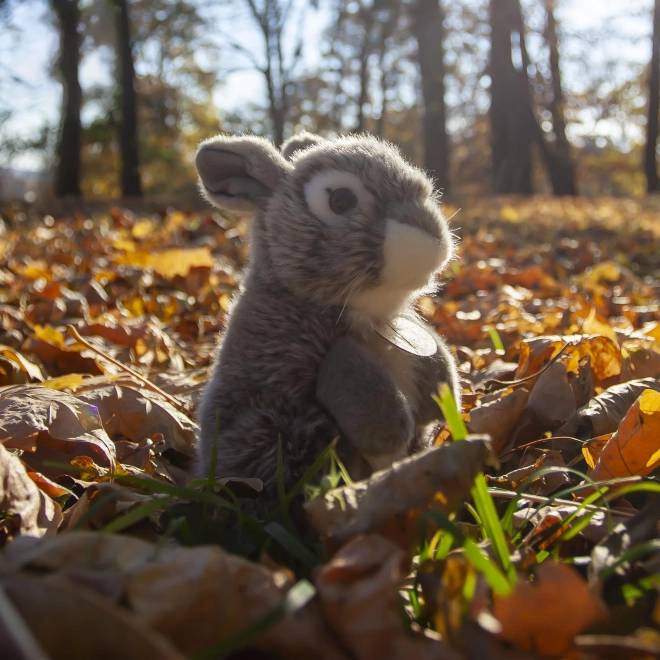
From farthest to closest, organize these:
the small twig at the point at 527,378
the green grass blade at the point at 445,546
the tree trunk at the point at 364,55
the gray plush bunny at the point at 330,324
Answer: the tree trunk at the point at 364,55 < the small twig at the point at 527,378 < the gray plush bunny at the point at 330,324 < the green grass blade at the point at 445,546

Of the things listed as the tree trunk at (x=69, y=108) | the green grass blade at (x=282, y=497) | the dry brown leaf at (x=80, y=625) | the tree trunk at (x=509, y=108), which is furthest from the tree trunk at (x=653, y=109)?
the dry brown leaf at (x=80, y=625)

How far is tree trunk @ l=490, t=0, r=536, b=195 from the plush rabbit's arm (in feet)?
53.9

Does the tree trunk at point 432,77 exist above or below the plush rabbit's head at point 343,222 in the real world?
above

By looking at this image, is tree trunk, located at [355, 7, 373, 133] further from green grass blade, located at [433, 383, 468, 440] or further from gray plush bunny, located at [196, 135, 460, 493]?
green grass blade, located at [433, 383, 468, 440]

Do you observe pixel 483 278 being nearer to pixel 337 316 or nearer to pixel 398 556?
pixel 337 316

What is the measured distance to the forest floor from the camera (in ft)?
3.25

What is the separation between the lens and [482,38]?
70.6 feet

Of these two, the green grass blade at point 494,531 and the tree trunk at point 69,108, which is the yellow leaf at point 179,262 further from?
the tree trunk at point 69,108

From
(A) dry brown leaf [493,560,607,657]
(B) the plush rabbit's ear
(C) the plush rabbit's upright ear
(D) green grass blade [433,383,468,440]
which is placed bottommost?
(A) dry brown leaf [493,560,607,657]

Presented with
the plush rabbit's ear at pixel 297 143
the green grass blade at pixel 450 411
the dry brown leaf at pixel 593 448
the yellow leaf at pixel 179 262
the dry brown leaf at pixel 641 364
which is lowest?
the dry brown leaf at pixel 593 448

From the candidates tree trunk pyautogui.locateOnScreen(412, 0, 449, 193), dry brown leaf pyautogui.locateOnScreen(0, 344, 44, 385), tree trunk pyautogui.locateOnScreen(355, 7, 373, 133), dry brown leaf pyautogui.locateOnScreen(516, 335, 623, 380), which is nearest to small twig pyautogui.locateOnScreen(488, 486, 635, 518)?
dry brown leaf pyautogui.locateOnScreen(516, 335, 623, 380)

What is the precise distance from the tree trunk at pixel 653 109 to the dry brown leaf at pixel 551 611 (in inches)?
1029

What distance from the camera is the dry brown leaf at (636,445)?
1.67m

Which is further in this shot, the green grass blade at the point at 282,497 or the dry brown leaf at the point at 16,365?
the dry brown leaf at the point at 16,365
